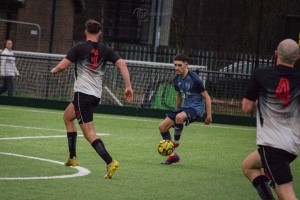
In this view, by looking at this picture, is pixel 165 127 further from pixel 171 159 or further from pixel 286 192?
pixel 286 192

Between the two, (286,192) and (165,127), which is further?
(165,127)

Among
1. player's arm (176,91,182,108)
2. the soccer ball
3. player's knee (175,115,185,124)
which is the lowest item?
the soccer ball

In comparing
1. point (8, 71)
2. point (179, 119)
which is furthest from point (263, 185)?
point (8, 71)

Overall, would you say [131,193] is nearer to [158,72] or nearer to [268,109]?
[268,109]

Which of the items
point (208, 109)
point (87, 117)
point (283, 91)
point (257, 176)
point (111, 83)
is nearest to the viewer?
point (283, 91)

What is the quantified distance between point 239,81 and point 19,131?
28.2 ft

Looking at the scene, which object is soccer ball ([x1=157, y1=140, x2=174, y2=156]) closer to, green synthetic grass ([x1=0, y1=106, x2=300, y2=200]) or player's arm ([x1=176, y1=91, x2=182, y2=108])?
green synthetic grass ([x1=0, y1=106, x2=300, y2=200])

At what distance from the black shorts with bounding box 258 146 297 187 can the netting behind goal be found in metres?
15.9

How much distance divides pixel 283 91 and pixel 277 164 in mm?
672

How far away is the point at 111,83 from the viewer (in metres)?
24.9

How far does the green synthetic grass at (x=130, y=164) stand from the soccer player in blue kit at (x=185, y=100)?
0.58 metres

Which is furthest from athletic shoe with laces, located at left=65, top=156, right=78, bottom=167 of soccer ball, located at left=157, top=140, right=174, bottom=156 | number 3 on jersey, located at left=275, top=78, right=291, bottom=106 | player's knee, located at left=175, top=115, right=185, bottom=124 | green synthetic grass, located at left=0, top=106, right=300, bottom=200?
number 3 on jersey, located at left=275, top=78, right=291, bottom=106

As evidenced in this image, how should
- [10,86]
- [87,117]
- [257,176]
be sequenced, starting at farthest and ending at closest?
[10,86] < [87,117] < [257,176]

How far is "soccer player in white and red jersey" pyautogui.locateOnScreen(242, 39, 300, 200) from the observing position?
329 inches
